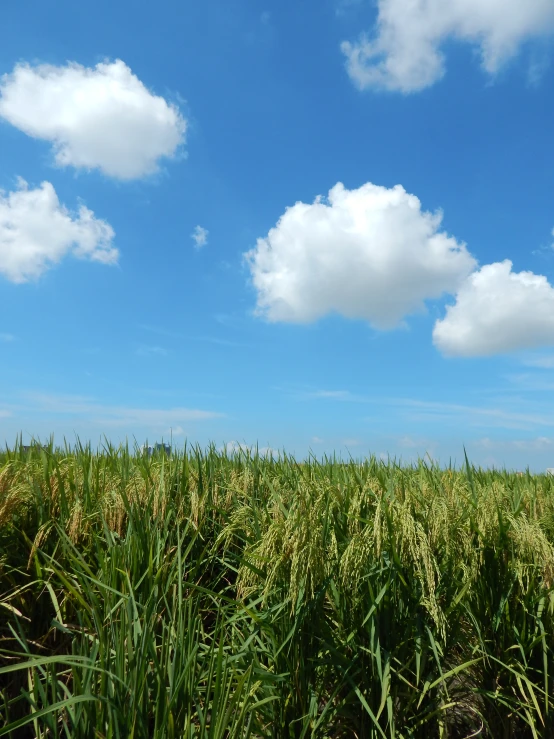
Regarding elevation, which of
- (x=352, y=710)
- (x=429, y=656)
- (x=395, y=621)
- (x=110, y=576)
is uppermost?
(x=110, y=576)

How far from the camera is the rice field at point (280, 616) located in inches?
106

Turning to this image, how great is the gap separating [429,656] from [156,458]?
3.78 metres

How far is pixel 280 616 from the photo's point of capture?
3373mm

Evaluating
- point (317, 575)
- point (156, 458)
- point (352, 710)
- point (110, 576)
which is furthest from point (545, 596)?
point (156, 458)

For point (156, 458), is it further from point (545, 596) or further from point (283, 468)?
point (545, 596)

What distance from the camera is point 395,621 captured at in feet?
11.2

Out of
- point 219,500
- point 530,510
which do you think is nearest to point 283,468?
point 219,500

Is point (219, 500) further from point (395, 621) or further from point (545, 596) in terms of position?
point (545, 596)

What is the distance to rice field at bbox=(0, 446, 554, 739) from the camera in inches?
106

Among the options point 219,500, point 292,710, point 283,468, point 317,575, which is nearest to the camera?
point 317,575

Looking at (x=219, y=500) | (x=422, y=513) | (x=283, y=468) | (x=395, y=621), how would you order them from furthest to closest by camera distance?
(x=283, y=468) < (x=219, y=500) < (x=422, y=513) < (x=395, y=621)

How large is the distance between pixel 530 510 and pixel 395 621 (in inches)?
100

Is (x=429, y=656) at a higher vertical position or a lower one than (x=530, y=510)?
lower

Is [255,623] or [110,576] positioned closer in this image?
[255,623]
